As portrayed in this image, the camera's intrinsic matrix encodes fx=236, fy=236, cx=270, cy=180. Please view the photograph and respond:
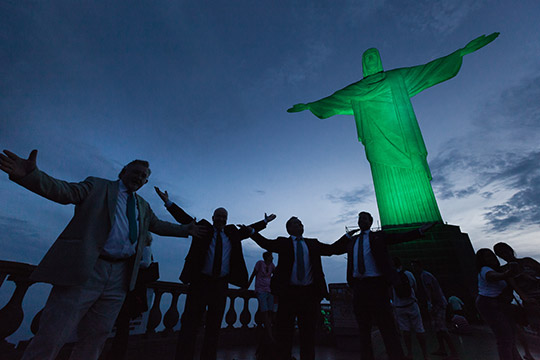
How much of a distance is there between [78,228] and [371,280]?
9.85 ft

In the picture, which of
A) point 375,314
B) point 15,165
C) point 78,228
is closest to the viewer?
point 15,165

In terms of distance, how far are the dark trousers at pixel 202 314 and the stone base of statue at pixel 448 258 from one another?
8998mm

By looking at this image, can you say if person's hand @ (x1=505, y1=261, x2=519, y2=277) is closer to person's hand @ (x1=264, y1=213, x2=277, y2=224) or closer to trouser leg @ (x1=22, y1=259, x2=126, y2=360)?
person's hand @ (x1=264, y1=213, x2=277, y2=224)

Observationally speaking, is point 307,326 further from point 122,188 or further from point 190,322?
point 122,188

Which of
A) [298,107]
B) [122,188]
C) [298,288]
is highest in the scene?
[298,107]

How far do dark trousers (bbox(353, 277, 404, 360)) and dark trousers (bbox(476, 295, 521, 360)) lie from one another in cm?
114

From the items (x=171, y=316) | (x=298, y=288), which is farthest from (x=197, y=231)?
(x=171, y=316)

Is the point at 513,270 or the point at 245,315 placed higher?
the point at 513,270

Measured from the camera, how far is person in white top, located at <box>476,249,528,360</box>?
2.62 m

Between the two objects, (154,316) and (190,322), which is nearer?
(190,322)

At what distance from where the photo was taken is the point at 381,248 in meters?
2.99

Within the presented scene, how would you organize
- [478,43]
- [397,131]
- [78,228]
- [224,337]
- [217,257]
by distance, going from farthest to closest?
[397,131] < [478,43] < [224,337] < [217,257] < [78,228]

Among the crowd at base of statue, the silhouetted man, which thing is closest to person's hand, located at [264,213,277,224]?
the crowd at base of statue

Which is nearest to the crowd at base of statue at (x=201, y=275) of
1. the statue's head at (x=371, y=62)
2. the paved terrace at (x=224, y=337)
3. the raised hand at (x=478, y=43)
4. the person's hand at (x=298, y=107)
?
the paved terrace at (x=224, y=337)
